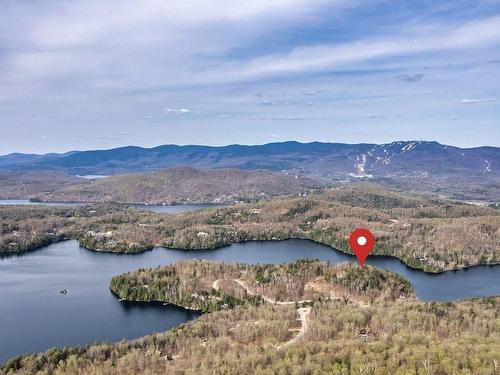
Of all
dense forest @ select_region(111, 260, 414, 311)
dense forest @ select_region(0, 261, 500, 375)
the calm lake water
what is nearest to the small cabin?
dense forest @ select_region(0, 261, 500, 375)

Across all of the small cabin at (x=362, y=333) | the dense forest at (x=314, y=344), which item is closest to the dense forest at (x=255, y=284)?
the dense forest at (x=314, y=344)

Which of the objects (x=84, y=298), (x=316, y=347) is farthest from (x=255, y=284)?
(x=316, y=347)

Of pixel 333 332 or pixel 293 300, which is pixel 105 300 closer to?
pixel 293 300

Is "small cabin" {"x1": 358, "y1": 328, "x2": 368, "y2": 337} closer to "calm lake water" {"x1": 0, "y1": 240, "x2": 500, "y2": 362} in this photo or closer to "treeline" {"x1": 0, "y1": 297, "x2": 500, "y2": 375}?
"treeline" {"x1": 0, "y1": 297, "x2": 500, "y2": 375}

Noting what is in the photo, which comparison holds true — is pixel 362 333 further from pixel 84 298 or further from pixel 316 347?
pixel 84 298

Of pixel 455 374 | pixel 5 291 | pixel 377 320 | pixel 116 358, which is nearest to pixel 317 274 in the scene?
pixel 377 320
